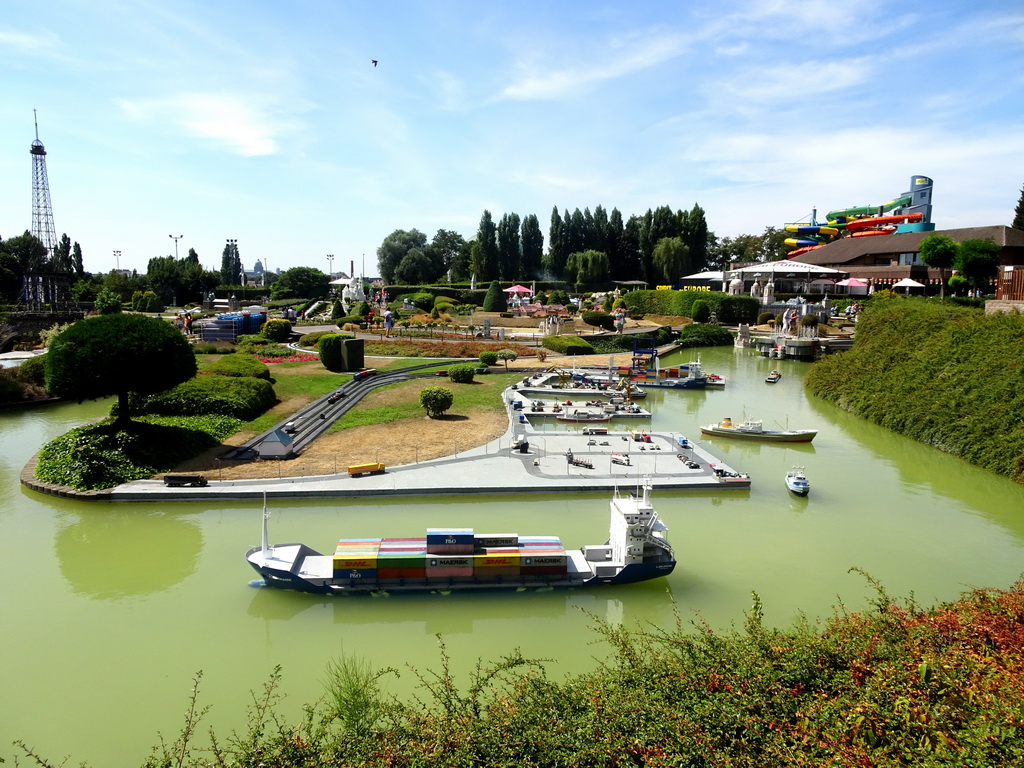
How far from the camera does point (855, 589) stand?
47.6 ft

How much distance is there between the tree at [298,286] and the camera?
305ft

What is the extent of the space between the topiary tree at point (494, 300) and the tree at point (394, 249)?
1438 inches

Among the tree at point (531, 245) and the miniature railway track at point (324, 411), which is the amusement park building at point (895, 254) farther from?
the miniature railway track at point (324, 411)

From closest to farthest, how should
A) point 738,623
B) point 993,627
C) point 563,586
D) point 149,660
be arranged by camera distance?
1. point 993,627
2. point 149,660
3. point 738,623
4. point 563,586

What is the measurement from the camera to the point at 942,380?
29078 mm

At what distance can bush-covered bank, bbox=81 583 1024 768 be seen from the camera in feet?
23.2

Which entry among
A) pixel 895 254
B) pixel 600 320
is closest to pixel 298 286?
pixel 600 320

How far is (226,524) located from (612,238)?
271ft

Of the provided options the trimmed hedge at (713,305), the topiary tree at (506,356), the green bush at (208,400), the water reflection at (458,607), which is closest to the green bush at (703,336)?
the trimmed hedge at (713,305)

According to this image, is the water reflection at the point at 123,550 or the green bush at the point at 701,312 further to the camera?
the green bush at the point at 701,312

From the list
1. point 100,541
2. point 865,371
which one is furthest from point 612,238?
point 100,541

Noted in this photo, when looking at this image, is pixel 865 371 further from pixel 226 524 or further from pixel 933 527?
pixel 226 524

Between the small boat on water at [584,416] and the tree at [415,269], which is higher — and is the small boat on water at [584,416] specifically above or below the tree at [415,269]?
below

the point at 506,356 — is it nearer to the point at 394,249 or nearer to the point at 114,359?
the point at 114,359
